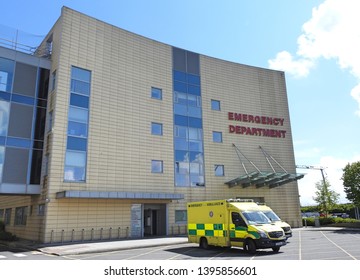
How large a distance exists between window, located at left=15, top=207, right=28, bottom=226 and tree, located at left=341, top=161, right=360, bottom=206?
29.5 metres

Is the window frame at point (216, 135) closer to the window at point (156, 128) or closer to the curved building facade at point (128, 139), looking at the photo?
the curved building facade at point (128, 139)

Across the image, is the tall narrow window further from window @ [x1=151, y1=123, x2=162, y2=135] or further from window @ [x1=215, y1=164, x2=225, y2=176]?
window @ [x1=215, y1=164, x2=225, y2=176]

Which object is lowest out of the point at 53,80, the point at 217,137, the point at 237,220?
the point at 237,220

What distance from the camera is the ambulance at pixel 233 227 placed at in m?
14.0

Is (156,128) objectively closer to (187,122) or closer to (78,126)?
(187,122)

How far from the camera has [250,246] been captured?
14133 mm

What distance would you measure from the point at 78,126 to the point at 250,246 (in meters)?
15.3

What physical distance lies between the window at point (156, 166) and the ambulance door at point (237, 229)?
1221 centimetres

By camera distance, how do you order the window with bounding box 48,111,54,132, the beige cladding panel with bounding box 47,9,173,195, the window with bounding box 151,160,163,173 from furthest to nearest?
1. the window with bounding box 151,160,163,173
2. the beige cladding panel with bounding box 47,9,173,195
3. the window with bounding box 48,111,54,132

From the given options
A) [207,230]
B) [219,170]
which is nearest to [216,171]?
[219,170]

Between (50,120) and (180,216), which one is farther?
(180,216)

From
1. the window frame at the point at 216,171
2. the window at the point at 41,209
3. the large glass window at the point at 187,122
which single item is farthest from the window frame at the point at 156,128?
the window at the point at 41,209

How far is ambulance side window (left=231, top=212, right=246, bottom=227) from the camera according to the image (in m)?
14.7

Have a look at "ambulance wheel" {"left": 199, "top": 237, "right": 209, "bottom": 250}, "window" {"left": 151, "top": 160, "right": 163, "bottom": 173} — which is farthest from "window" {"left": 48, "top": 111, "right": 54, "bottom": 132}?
"ambulance wheel" {"left": 199, "top": 237, "right": 209, "bottom": 250}
